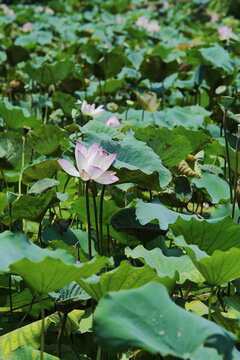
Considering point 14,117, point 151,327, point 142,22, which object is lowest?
point 142,22

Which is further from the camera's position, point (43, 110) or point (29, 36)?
point (29, 36)

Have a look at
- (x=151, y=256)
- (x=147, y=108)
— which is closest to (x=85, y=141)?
(x=151, y=256)

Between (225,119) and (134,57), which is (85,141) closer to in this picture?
(225,119)

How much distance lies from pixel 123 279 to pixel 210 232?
0.94 ft

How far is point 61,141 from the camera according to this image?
165cm

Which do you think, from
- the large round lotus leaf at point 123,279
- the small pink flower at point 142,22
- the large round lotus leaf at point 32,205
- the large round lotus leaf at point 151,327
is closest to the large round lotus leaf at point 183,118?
the large round lotus leaf at point 32,205

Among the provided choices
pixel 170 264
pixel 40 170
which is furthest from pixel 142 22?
pixel 170 264

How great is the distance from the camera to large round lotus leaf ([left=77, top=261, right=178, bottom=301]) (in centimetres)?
86

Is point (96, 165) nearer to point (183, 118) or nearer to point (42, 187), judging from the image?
point (42, 187)

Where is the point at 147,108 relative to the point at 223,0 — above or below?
above

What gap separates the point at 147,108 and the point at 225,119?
25.0 inches

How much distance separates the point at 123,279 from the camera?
2.95 ft

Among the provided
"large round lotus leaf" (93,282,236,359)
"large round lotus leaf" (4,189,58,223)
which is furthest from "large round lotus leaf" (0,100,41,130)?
"large round lotus leaf" (93,282,236,359)

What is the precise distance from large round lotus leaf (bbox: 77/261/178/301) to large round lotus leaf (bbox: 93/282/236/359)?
117mm
